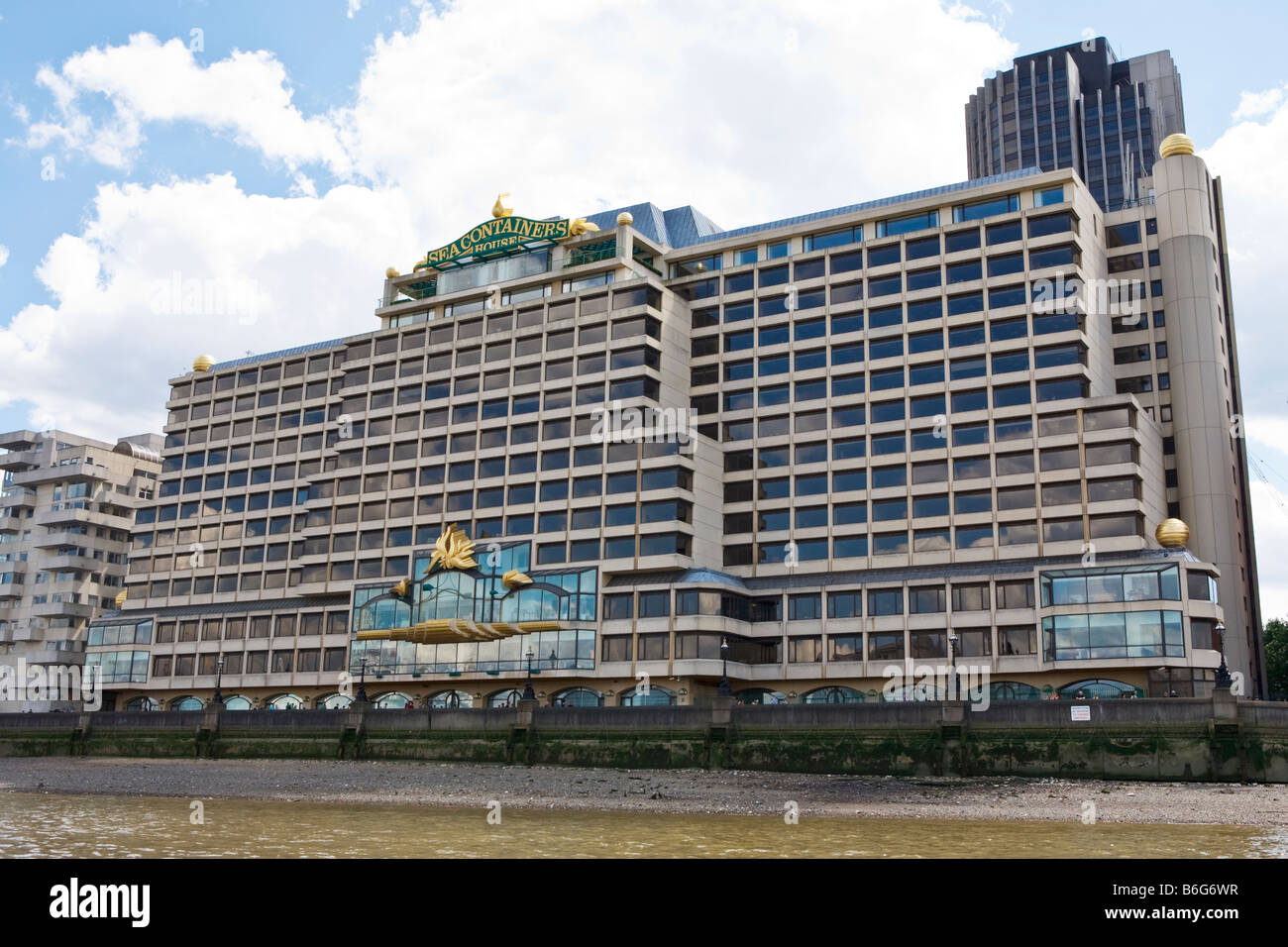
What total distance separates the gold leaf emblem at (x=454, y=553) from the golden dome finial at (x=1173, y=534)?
53737 mm

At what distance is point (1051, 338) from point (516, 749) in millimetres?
50721

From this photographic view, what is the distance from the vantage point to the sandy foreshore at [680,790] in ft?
150

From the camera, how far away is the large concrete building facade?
145 m

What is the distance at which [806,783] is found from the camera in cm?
5809

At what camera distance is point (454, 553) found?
104m

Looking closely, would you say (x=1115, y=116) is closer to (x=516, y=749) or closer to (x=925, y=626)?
(x=925, y=626)

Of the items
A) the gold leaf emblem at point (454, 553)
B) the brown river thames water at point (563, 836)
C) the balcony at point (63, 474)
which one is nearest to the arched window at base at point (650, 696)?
the gold leaf emblem at point (454, 553)

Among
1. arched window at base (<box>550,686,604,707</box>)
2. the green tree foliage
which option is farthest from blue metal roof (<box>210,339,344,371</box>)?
the green tree foliage

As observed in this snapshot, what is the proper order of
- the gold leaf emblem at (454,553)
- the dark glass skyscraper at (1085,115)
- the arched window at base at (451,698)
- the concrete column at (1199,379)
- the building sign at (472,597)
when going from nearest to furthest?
the concrete column at (1199,379) → the building sign at (472,597) → the arched window at base at (451,698) → the gold leaf emblem at (454,553) → the dark glass skyscraper at (1085,115)

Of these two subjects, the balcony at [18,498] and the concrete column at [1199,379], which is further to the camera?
the balcony at [18,498]

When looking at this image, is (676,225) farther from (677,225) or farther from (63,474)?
(63,474)

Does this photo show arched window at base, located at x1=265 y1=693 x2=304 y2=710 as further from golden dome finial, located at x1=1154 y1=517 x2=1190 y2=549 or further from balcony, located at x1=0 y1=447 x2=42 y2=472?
golden dome finial, located at x1=1154 y1=517 x2=1190 y2=549

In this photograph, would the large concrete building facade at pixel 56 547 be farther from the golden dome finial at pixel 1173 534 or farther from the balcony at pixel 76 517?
the golden dome finial at pixel 1173 534
